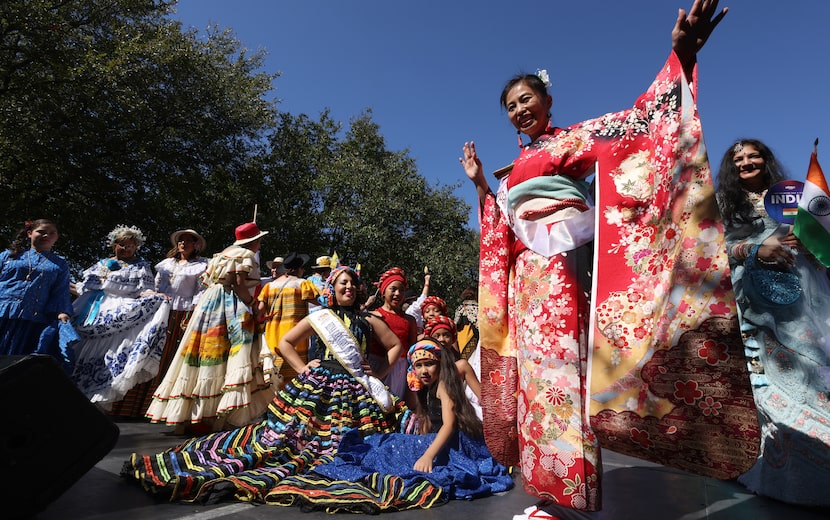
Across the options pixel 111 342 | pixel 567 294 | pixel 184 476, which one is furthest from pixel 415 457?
pixel 111 342

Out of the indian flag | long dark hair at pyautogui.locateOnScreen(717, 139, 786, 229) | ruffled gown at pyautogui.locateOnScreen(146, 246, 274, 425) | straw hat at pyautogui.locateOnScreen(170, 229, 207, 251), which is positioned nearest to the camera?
the indian flag

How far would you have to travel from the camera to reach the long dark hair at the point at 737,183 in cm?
290

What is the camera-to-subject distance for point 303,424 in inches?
115

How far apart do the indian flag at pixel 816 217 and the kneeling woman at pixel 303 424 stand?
2.40 metres

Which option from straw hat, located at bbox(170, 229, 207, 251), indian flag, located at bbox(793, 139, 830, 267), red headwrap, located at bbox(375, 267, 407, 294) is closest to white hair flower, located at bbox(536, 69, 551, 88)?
indian flag, located at bbox(793, 139, 830, 267)

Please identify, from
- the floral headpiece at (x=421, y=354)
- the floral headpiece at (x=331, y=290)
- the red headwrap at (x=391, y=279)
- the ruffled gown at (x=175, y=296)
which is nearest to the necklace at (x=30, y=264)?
the ruffled gown at (x=175, y=296)

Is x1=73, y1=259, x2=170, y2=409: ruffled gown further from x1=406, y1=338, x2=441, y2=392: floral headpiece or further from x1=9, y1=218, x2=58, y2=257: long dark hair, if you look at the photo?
x1=406, y1=338, x2=441, y2=392: floral headpiece

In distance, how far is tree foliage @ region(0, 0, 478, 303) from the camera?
922 centimetres

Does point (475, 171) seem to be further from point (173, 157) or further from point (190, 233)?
point (173, 157)

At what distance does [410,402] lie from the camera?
365 cm

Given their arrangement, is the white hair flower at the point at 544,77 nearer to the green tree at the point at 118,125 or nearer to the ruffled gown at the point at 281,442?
the ruffled gown at the point at 281,442

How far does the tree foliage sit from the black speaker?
9513mm

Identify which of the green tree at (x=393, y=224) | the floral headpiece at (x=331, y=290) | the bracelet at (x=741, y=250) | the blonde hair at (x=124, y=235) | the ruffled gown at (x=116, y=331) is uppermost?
the green tree at (x=393, y=224)

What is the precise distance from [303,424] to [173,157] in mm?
10920
